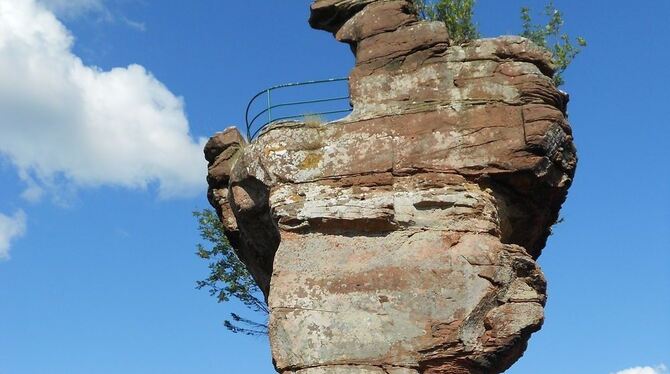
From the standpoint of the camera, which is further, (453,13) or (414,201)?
(453,13)

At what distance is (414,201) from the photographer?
30.9ft

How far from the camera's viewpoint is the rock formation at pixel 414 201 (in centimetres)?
898

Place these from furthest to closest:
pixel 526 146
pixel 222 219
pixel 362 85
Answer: pixel 222 219 → pixel 362 85 → pixel 526 146

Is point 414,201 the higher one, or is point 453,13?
point 453,13

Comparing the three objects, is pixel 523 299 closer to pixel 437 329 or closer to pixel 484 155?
pixel 437 329

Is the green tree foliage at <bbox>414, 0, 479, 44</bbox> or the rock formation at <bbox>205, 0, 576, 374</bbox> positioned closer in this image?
the rock formation at <bbox>205, 0, 576, 374</bbox>

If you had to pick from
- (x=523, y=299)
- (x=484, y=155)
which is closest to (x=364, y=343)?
(x=523, y=299)

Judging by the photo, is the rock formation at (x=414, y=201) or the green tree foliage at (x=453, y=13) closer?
the rock formation at (x=414, y=201)

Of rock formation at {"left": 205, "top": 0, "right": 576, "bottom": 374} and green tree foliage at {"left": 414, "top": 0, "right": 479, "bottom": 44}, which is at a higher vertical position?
green tree foliage at {"left": 414, "top": 0, "right": 479, "bottom": 44}

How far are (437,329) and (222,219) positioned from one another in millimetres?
4021

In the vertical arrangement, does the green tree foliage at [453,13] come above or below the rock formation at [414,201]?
above


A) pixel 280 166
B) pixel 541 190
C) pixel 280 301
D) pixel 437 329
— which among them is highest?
pixel 280 166

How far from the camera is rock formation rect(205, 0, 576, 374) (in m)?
8.98

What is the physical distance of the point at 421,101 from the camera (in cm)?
986
